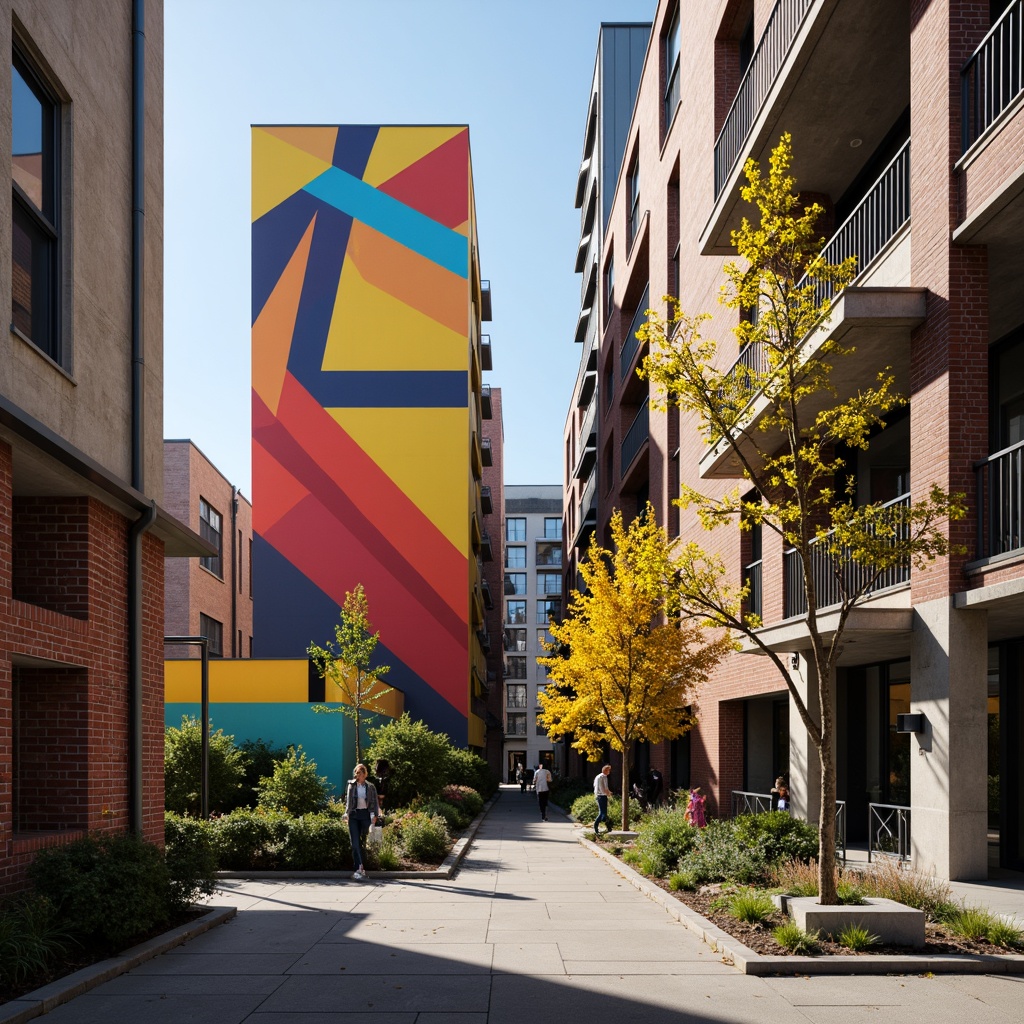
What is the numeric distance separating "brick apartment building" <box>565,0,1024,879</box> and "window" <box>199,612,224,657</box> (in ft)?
75.7

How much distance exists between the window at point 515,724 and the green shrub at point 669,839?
3554 inches

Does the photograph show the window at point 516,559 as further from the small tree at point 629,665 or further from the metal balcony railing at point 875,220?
the metal balcony railing at point 875,220

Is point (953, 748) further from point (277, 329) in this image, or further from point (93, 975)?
point (277, 329)

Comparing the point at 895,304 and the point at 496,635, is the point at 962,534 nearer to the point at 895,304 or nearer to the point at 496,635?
the point at 895,304

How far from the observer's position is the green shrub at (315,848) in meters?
17.2

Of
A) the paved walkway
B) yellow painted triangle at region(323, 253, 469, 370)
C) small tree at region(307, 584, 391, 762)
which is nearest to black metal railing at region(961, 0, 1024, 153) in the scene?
the paved walkway

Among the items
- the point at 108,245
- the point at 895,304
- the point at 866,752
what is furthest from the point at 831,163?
the point at 108,245

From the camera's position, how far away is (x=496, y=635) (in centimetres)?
8456

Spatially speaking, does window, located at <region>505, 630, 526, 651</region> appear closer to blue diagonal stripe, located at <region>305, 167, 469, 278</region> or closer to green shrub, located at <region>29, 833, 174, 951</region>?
blue diagonal stripe, located at <region>305, 167, 469, 278</region>

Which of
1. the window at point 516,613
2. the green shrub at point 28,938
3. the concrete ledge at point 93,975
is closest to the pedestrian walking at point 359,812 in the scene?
the concrete ledge at point 93,975

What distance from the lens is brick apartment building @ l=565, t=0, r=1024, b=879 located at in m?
12.8

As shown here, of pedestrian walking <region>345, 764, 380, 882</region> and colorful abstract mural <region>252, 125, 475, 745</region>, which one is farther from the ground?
colorful abstract mural <region>252, 125, 475, 745</region>

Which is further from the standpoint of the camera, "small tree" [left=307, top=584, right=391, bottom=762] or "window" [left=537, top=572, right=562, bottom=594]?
"window" [left=537, top=572, right=562, bottom=594]

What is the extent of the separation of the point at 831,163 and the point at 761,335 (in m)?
8.93
